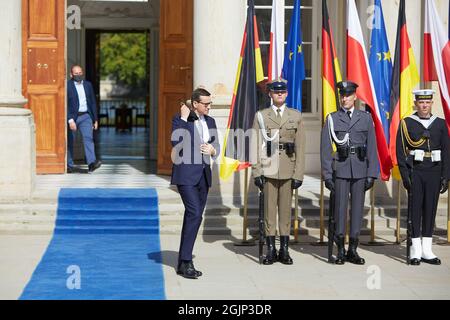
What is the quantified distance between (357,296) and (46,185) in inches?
253

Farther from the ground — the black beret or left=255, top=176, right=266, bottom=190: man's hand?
the black beret

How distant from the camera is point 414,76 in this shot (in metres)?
13.4

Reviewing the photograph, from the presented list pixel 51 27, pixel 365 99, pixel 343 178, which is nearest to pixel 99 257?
pixel 343 178

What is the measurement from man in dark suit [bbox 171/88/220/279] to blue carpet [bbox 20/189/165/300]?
45cm

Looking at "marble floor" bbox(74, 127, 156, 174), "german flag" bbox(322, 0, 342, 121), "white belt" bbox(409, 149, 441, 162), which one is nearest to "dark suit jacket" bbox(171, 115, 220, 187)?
"german flag" bbox(322, 0, 342, 121)

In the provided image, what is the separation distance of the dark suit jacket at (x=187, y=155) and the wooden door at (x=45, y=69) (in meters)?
5.98

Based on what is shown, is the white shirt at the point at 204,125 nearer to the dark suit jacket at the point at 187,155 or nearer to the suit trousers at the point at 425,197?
the dark suit jacket at the point at 187,155

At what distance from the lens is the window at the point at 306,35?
55.4 ft

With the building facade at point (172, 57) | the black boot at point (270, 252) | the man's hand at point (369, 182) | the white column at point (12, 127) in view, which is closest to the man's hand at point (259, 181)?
the black boot at point (270, 252)

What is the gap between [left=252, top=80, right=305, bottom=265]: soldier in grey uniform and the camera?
12.2 metres

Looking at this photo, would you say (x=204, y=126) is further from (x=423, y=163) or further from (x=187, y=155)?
(x=423, y=163)

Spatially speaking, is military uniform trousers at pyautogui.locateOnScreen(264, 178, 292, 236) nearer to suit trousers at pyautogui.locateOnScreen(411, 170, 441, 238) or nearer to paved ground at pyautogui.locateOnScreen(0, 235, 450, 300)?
paved ground at pyautogui.locateOnScreen(0, 235, 450, 300)

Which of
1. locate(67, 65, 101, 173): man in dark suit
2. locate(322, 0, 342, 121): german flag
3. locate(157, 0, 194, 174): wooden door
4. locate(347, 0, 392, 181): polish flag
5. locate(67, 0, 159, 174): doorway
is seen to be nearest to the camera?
locate(322, 0, 342, 121): german flag

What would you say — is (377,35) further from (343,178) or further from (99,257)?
(99,257)
